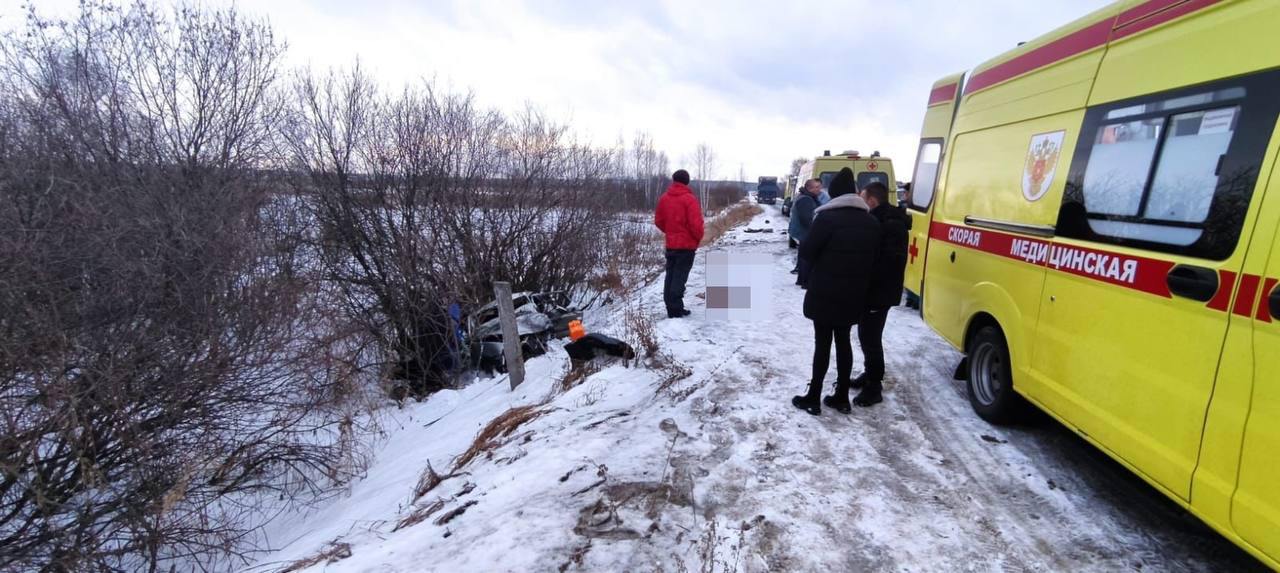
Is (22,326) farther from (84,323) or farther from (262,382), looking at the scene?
(262,382)

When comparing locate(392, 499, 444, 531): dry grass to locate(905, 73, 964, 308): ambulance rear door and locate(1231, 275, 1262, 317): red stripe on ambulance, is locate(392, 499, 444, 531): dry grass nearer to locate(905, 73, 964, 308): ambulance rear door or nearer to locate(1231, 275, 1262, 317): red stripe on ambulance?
locate(1231, 275, 1262, 317): red stripe on ambulance

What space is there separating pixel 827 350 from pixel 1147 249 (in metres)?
1.86

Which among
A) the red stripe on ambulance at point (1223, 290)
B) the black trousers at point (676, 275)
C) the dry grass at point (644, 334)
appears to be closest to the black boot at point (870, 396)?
the dry grass at point (644, 334)

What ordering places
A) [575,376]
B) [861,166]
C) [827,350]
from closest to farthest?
[827,350], [575,376], [861,166]

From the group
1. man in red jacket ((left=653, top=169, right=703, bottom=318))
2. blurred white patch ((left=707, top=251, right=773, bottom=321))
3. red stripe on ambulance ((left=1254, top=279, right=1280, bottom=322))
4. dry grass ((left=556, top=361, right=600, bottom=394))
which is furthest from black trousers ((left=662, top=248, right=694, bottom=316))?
red stripe on ambulance ((left=1254, top=279, right=1280, bottom=322))

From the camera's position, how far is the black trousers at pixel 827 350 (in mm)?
4094

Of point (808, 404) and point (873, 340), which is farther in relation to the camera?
point (873, 340)

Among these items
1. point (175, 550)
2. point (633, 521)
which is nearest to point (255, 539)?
point (175, 550)

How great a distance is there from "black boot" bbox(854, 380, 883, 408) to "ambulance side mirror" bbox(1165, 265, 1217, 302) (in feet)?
7.18

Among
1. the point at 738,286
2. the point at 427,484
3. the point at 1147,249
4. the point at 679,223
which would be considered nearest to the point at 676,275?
the point at 679,223

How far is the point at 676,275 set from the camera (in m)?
7.36

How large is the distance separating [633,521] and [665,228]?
4640 millimetres

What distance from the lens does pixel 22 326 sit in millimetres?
4430

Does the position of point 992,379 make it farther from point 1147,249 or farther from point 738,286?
point 738,286
